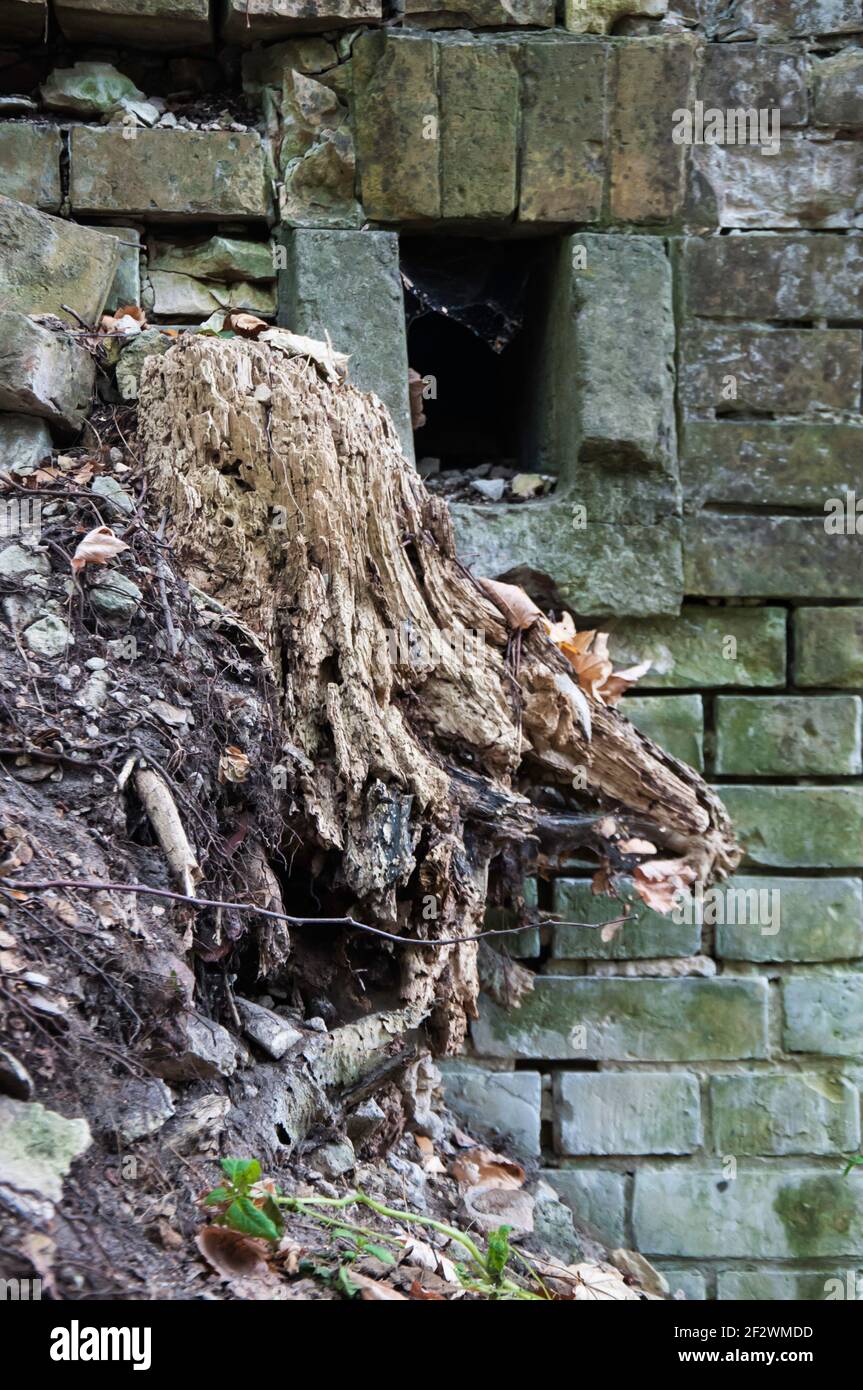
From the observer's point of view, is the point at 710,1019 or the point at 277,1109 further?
the point at 710,1019

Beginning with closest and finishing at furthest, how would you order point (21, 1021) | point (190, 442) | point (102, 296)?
point (21, 1021), point (190, 442), point (102, 296)

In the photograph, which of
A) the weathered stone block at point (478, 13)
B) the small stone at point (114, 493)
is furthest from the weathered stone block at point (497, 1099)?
the weathered stone block at point (478, 13)

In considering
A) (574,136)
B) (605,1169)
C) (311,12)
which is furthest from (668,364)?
(605,1169)

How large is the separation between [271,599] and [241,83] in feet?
6.93

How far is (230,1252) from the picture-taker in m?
1.77

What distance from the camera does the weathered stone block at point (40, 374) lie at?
9.75ft

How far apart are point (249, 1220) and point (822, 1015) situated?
8.08ft

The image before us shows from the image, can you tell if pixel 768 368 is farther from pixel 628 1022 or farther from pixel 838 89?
pixel 628 1022

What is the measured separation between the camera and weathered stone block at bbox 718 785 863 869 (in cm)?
372

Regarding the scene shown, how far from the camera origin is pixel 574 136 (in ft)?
12.0

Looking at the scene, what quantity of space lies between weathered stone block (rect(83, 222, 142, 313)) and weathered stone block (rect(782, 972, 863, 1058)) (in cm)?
295

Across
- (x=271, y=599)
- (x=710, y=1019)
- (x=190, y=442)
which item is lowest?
(x=710, y=1019)

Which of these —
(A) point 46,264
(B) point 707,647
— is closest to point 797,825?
(B) point 707,647

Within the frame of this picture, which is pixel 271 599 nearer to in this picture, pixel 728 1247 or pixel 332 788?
pixel 332 788
